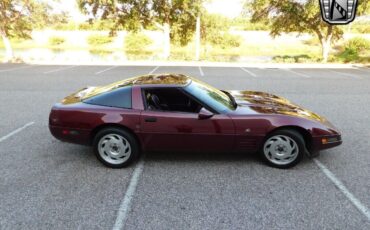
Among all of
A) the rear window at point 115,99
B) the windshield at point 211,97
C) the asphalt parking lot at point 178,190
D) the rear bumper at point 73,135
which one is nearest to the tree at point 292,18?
the asphalt parking lot at point 178,190

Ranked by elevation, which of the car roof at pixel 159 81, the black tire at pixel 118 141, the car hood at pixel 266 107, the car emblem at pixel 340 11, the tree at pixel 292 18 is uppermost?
the tree at pixel 292 18

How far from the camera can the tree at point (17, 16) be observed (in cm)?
2023

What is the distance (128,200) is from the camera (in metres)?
3.36

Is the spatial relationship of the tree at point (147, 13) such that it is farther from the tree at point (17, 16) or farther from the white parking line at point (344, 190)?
the white parking line at point (344, 190)

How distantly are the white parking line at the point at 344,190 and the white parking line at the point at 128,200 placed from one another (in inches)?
94.8

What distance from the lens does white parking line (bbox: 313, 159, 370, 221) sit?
10.4 ft

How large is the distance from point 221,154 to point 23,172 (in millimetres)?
2721

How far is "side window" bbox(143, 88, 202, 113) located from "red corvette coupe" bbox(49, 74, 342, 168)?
0.01 meters

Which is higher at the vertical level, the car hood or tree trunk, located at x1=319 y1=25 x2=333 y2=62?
tree trunk, located at x1=319 y1=25 x2=333 y2=62

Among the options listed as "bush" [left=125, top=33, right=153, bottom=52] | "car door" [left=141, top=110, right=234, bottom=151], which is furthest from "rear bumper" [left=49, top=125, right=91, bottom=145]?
"bush" [left=125, top=33, right=153, bottom=52]

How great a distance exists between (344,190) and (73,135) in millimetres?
3481

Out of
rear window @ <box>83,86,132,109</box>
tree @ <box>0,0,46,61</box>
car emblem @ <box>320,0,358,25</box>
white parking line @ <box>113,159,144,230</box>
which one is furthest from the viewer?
tree @ <box>0,0,46,61</box>

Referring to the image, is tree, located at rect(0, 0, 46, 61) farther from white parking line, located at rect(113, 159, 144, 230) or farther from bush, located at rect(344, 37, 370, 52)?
bush, located at rect(344, 37, 370, 52)

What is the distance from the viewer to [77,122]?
4.11 meters
